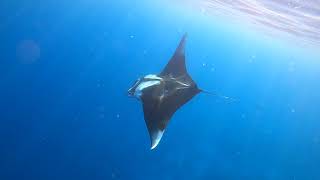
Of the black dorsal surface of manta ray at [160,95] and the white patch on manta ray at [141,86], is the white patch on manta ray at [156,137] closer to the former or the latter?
the black dorsal surface of manta ray at [160,95]

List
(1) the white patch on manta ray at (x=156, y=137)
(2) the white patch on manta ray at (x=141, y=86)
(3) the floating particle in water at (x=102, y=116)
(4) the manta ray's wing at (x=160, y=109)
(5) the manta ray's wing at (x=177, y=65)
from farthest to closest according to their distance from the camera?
(3) the floating particle in water at (x=102, y=116), (5) the manta ray's wing at (x=177, y=65), (2) the white patch on manta ray at (x=141, y=86), (4) the manta ray's wing at (x=160, y=109), (1) the white patch on manta ray at (x=156, y=137)

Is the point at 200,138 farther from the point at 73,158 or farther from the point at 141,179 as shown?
the point at 73,158

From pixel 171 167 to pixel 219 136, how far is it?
17.7m

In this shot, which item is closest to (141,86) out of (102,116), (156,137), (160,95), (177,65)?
(160,95)

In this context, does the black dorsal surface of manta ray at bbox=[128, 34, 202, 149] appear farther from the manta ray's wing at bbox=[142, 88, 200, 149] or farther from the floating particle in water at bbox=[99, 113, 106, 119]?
the floating particle in water at bbox=[99, 113, 106, 119]

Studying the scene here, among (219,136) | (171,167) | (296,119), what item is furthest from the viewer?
Answer: (296,119)

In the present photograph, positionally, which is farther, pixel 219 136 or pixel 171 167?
pixel 219 136

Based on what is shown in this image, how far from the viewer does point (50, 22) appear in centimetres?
10794

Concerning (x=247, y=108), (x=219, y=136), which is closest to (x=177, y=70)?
(x=219, y=136)

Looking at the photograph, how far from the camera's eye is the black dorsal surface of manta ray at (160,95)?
239 inches

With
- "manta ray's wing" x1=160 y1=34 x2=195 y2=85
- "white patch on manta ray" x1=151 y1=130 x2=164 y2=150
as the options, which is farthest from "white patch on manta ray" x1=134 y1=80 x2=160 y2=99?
"manta ray's wing" x1=160 y1=34 x2=195 y2=85

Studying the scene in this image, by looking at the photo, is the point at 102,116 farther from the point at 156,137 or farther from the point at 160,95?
the point at 156,137

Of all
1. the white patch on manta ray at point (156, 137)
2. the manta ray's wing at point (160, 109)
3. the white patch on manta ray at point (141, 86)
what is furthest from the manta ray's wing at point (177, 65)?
the white patch on manta ray at point (156, 137)

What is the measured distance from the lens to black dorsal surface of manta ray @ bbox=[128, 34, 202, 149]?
6066 mm
